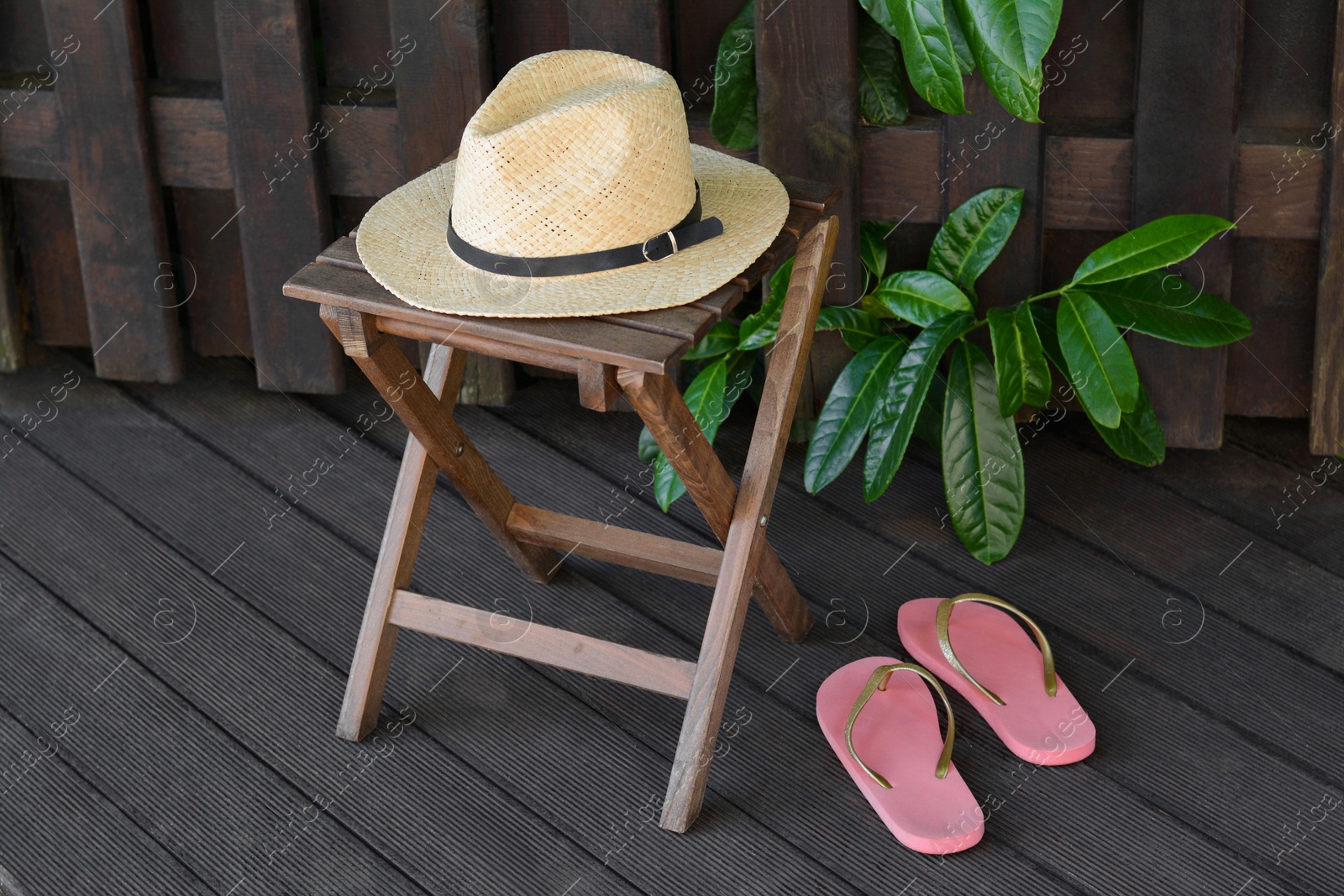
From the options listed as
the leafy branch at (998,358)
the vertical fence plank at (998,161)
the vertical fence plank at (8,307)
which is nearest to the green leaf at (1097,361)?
the leafy branch at (998,358)

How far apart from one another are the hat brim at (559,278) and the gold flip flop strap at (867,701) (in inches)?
26.0

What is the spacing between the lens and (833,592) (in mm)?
2400

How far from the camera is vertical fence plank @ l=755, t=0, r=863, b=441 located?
2357 mm

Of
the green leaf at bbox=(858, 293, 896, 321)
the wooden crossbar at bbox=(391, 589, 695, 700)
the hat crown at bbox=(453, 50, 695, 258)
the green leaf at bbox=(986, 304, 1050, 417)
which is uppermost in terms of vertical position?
the hat crown at bbox=(453, 50, 695, 258)

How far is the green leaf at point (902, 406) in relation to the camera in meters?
2.33

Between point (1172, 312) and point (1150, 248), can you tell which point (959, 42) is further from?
point (1172, 312)

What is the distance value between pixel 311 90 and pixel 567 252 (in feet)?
3.66

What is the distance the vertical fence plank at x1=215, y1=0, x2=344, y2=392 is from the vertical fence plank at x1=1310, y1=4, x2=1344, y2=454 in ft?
5.96

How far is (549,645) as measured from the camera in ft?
6.62

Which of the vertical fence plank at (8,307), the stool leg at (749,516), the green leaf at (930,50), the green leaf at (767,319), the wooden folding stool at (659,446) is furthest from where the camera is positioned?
the vertical fence plank at (8,307)

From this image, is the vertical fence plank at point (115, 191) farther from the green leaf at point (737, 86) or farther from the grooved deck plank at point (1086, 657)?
the green leaf at point (737, 86)

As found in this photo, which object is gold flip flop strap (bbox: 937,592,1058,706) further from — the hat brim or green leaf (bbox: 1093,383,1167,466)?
the hat brim

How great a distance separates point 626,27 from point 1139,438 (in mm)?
1148

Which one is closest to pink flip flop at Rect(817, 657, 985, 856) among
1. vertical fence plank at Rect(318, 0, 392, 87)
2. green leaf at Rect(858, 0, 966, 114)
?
green leaf at Rect(858, 0, 966, 114)
